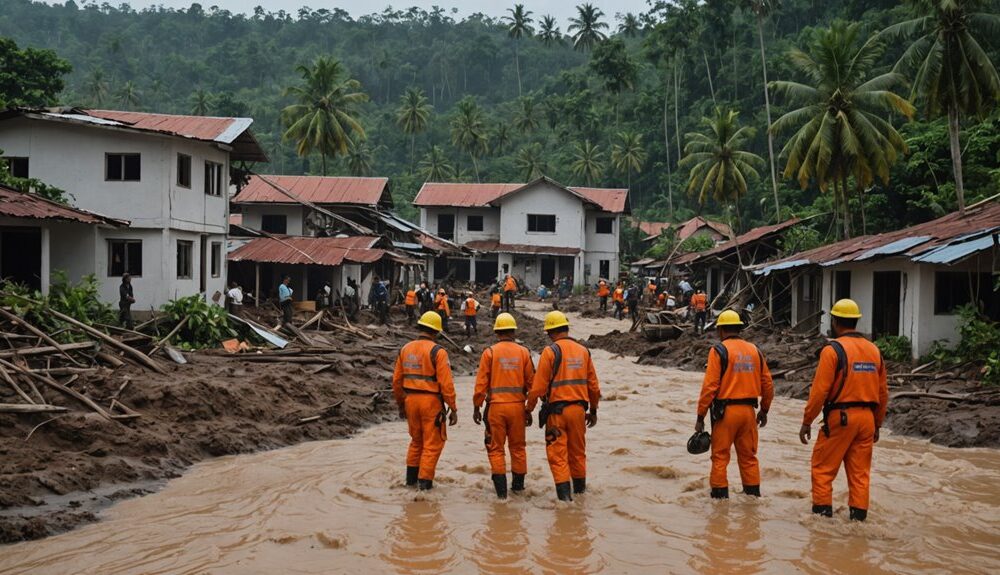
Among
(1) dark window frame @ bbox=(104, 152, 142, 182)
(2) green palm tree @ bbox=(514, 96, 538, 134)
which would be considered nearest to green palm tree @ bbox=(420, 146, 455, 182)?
(2) green palm tree @ bbox=(514, 96, 538, 134)

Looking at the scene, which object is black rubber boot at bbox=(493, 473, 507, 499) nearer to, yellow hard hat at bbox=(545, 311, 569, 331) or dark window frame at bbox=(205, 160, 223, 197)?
yellow hard hat at bbox=(545, 311, 569, 331)

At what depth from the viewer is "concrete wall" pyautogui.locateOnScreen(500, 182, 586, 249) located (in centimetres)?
4938

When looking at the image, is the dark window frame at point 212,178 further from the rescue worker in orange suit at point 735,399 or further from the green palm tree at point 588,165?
the green palm tree at point 588,165

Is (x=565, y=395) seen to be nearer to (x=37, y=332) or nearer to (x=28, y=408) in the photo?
(x=28, y=408)

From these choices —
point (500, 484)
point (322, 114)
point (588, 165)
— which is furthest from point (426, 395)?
point (588, 165)

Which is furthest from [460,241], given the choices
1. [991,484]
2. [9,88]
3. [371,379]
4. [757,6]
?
[991,484]

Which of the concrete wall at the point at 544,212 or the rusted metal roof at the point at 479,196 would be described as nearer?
the concrete wall at the point at 544,212

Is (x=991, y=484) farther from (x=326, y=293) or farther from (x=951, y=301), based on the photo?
(x=326, y=293)

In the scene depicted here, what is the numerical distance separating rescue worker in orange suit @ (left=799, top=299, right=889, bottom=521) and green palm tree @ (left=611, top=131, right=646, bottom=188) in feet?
195

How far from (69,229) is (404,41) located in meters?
95.0

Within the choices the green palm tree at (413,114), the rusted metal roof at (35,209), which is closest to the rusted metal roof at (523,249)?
the green palm tree at (413,114)

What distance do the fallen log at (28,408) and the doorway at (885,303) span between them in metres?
16.7

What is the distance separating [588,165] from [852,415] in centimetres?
6086

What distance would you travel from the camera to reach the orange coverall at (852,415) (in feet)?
24.8
